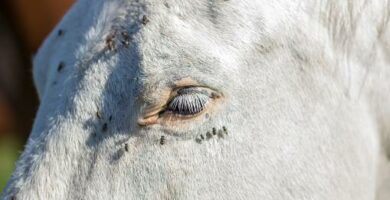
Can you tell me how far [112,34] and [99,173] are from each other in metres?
0.35

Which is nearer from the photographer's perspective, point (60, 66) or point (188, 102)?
point (188, 102)

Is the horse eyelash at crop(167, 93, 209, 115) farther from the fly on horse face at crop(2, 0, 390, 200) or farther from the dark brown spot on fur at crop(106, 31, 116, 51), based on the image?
the dark brown spot on fur at crop(106, 31, 116, 51)

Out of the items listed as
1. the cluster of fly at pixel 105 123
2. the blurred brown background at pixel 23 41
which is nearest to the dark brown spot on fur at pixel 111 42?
the cluster of fly at pixel 105 123

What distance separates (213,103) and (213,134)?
0.25 feet

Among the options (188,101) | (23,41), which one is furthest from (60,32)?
(23,41)

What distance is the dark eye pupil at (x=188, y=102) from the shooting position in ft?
7.11

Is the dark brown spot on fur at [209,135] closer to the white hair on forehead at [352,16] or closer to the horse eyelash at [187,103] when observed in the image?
the horse eyelash at [187,103]

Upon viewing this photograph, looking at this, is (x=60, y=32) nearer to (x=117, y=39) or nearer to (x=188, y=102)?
(x=117, y=39)

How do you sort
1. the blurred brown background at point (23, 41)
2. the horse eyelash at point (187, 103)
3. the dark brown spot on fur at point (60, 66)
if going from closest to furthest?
the horse eyelash at point (187, 103), the dark brown spot on fur at point (60, 66), the blurred brown background at point (23, 41)

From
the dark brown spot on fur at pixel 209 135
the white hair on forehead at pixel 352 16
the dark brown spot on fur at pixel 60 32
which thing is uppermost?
the white hair on forehead at pixel 352 16

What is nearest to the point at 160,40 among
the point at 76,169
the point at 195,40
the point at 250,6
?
the point at 195,40

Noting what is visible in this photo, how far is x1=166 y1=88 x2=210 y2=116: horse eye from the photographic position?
2.17 meters

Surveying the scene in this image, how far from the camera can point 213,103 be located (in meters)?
2.18

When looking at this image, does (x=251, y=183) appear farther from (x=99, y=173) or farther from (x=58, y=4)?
(x=58, y=4)
